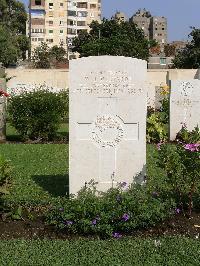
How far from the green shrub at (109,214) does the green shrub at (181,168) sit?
37cm

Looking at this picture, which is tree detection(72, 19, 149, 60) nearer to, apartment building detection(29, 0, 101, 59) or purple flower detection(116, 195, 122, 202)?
apartment building detection(29, 0, 101, 59)

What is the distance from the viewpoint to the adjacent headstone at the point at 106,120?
6.52m

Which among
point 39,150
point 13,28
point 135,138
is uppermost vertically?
point 13,28

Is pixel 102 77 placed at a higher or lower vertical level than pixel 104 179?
higher

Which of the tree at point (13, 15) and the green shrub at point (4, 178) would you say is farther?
the tree at point (13, 15)

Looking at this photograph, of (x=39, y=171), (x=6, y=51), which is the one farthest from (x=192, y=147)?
(x=6, y=51)

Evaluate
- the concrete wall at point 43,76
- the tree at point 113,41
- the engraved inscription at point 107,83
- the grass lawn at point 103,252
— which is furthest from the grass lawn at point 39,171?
the tree at point 113,41

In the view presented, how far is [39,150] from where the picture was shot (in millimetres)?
11836

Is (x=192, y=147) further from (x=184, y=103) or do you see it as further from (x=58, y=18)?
(x=58, y=18)

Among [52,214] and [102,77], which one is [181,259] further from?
[102,77]

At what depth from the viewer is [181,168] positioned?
19.9ft

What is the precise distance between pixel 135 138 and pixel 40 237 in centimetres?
178

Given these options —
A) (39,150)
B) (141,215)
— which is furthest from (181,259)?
(39,150)

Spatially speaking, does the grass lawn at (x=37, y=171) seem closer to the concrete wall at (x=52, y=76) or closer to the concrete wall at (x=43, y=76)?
the concrete wall at (x=52, y=76)
